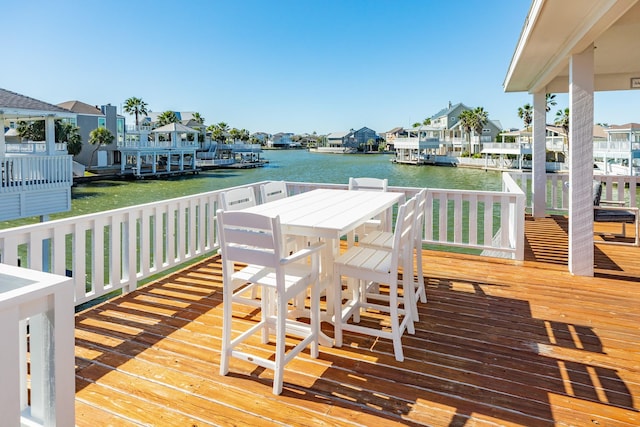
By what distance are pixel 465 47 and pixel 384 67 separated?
26.0 metres

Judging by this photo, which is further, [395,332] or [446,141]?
[446,141]

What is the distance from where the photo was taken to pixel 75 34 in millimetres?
24312

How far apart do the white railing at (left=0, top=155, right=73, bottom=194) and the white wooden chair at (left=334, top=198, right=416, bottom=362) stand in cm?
916

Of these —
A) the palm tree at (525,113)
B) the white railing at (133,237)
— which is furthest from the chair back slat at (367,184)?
the palm tree at (525,113)

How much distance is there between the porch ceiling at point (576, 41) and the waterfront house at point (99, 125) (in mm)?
36523

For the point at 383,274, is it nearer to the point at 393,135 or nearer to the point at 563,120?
the point at 563,120

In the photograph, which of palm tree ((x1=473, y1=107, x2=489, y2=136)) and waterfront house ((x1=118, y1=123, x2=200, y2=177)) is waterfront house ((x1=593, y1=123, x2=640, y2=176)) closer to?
palm tree ((x1=473, y1=107, x2=489, y2=136))

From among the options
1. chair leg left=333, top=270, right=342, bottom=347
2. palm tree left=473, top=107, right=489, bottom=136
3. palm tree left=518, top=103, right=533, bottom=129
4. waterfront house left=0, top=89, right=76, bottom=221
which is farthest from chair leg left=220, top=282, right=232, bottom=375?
palm tree left=518, top=103, right=533, bottom=129

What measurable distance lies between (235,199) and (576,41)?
11.4 feet

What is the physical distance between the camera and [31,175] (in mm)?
9422

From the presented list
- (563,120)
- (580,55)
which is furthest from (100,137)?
(563,120)

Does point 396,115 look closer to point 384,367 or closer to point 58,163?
point 58,163

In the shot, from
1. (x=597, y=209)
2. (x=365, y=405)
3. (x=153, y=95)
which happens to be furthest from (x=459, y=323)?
(x=153, y=95)

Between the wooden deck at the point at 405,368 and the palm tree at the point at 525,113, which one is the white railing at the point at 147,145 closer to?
the wooden deck at the point at 405,368
